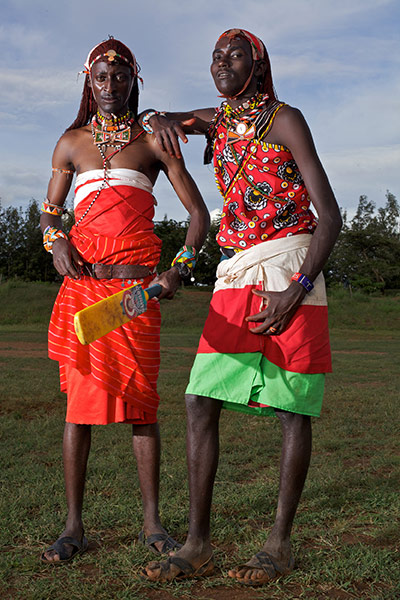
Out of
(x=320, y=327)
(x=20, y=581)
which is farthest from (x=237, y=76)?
(x=20, y=581)

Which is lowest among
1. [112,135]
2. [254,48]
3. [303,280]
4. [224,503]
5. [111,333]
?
[224,503]

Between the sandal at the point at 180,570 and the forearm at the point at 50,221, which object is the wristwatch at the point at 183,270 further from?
the sandal at the point at 180,570

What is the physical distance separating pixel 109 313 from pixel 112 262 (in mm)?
567

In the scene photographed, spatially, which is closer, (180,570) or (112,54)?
(180,570)

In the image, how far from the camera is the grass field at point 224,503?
2498mm

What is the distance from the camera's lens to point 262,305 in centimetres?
260

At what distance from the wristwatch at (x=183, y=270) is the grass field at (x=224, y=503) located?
1.26m

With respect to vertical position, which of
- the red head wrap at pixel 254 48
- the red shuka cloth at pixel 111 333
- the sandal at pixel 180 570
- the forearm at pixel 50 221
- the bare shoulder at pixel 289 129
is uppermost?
the red head wrap at pixel 254 48

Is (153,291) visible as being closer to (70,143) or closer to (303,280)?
(303,280)

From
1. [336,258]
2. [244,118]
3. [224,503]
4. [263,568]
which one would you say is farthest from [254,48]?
[336,258]

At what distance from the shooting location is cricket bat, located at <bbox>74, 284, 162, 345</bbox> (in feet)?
7.73

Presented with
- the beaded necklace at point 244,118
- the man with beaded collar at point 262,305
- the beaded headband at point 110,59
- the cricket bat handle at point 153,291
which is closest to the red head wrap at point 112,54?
the beaded headband at point 110,59

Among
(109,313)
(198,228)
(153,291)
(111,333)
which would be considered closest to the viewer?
(109,313)

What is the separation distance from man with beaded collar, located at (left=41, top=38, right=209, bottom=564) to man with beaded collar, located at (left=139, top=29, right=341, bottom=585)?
34cm
